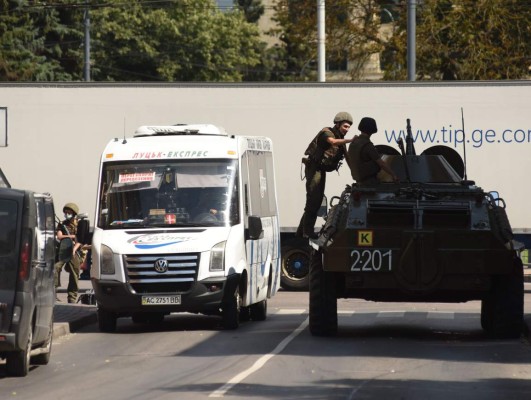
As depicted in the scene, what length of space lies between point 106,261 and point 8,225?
5.51 metres

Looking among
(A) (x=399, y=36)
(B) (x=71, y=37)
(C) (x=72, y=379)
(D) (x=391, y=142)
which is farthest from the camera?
(B) (x=71, y=37)

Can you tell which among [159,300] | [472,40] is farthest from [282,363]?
[472,40]

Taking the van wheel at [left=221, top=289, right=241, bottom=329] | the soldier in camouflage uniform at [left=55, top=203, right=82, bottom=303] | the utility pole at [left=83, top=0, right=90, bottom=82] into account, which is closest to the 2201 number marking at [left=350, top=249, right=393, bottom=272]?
the van wheel at [left=221, top=289, right=241, bottom=329]

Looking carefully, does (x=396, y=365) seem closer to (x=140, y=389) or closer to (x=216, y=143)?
(x=140, y=389)

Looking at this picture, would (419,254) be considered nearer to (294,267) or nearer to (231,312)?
(231,312)

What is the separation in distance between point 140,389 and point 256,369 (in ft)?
5.88

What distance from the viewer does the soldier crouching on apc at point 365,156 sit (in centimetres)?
1933

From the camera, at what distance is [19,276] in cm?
1433

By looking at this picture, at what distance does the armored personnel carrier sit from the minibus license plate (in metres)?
2.01

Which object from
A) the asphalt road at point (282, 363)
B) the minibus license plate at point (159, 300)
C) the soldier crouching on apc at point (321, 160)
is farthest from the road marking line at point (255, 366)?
the soldier crouching on apc at point (321, 160)

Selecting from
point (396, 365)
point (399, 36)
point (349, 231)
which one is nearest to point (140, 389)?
point (396, 365)

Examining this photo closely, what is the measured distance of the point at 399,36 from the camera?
51750 mm

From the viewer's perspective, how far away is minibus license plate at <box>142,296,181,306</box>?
19.6 metres

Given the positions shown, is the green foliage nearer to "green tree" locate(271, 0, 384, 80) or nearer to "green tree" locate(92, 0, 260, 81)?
"green tree" locate(92, 0, 260, 81)
